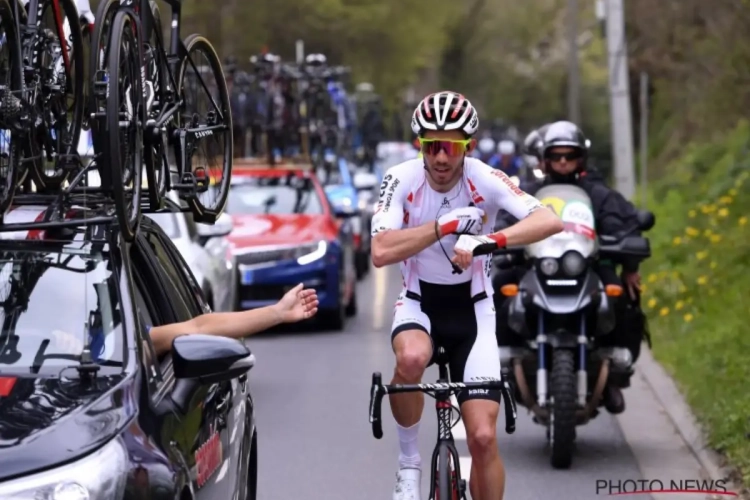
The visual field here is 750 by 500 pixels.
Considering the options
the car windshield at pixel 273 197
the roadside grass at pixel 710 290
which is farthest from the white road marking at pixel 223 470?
the car windshield at pixel 273 197

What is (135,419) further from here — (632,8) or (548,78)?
(548,78)

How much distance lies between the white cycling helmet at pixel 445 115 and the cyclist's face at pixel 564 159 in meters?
3.64

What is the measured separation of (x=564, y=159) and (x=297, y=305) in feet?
14.9

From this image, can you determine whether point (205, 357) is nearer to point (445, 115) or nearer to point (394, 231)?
point (394, 231)

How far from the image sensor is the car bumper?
735 inches

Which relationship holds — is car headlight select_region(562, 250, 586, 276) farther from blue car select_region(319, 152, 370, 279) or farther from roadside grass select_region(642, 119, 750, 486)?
blue car select_region(319, 152, 370, 279)

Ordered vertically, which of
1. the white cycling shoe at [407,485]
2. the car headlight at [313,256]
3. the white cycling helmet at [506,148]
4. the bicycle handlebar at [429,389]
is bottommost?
the white cycling helmet at [506,148]

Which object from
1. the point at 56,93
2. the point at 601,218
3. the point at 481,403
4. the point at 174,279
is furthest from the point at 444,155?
the point at 601,218

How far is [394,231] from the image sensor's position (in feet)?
22.7

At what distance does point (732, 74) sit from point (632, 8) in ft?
47.2

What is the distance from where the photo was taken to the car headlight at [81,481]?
4.68 metres

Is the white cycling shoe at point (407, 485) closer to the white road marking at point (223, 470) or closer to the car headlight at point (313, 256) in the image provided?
the white road marking at point (223, 470)

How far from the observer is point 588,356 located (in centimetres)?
1041

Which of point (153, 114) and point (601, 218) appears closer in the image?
point (153, 114)
